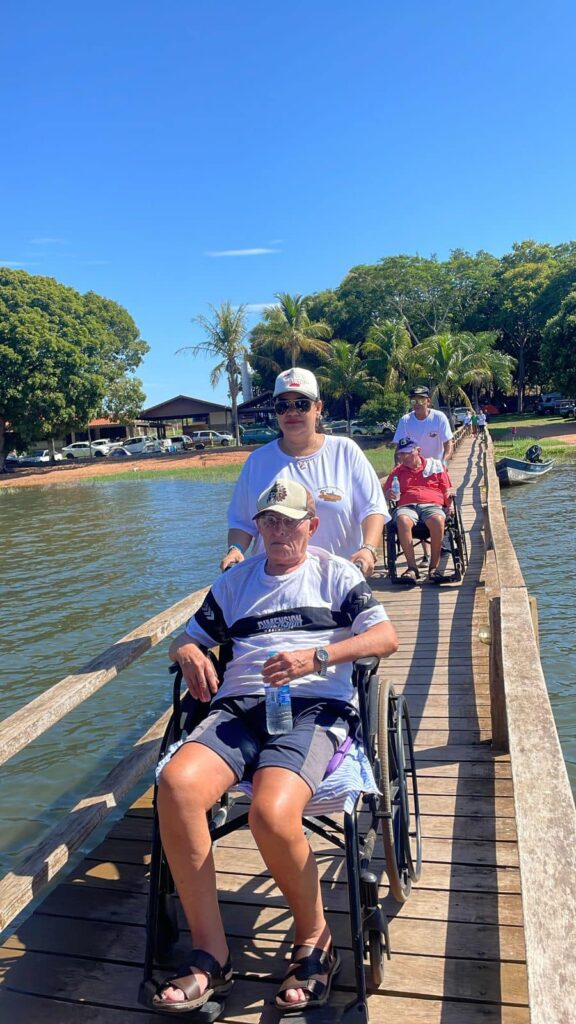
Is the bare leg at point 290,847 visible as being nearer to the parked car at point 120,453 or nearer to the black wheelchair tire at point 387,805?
the black wheelchair tire at point 387,805

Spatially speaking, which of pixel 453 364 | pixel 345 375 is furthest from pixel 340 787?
pixel 345 375

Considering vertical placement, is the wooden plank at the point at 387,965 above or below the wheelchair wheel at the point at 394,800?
below

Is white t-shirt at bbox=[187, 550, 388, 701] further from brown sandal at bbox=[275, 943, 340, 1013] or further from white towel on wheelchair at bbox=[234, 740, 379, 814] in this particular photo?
brown sandal at bbox=[275, 943, 340, 1013]

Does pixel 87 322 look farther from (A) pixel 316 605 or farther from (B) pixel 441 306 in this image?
(A) pixel 316 605

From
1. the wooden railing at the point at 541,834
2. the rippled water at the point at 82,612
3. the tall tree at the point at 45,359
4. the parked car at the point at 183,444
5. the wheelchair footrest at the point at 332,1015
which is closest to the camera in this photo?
the wooden railing at the point at 541,834

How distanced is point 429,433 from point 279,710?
238 inches

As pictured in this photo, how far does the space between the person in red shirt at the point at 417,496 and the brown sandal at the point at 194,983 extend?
18.1ft

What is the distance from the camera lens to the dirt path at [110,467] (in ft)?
142

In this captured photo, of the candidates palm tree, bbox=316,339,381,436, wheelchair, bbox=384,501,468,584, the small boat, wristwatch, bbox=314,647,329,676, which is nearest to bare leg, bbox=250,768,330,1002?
wristwatch, bbox=314,647,329,676

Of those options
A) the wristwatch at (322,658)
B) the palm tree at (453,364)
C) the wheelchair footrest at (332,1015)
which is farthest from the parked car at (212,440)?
the wheelchair footrest at (332,1015)

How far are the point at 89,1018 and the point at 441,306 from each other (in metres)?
53.3

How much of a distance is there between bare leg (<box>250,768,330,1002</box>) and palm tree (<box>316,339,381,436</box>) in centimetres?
4308

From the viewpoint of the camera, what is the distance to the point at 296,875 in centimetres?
239

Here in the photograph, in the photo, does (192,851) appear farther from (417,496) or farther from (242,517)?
(417,496)
